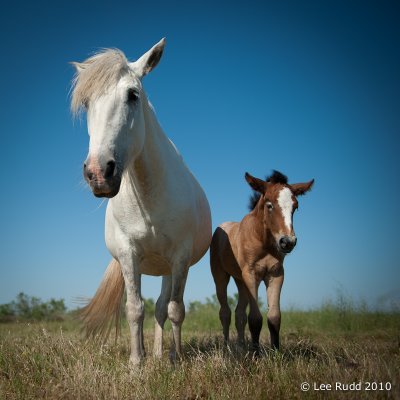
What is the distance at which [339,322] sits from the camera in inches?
351

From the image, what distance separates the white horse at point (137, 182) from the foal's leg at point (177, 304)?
0.01m

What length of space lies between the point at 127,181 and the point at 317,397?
2.64 metres

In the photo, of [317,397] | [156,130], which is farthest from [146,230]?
[317,397]

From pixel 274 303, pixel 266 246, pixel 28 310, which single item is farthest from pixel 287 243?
→ pixel 28 310

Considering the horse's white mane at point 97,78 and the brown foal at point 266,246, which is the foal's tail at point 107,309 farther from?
the horse's white mane at point 97,78

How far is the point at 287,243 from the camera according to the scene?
15.3ft

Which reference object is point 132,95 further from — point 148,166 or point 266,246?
point 266,246

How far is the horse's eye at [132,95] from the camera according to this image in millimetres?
3499

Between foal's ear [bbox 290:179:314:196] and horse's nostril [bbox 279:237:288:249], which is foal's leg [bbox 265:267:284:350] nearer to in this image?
horse's nostril [bbox 279:237:288:249]

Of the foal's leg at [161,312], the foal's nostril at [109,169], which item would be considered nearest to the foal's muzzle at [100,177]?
the foal's nostril at [109,169]

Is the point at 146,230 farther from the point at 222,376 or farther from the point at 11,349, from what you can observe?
the point at 11,349

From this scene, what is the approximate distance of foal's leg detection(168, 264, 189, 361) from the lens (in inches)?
164

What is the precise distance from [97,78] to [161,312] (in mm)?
3069

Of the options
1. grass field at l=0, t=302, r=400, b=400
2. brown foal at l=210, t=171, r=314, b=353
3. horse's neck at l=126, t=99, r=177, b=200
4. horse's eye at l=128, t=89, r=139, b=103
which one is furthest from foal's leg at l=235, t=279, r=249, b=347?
horse's eye at l=128, t=89, r=139, b=103
